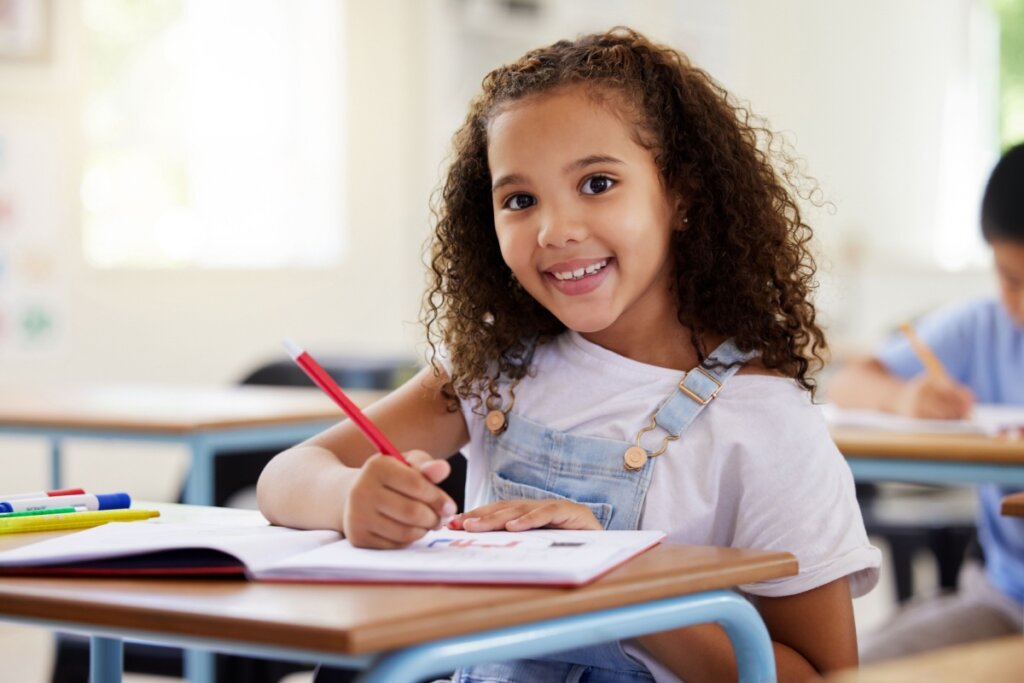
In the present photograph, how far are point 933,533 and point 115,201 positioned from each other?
2.90 m

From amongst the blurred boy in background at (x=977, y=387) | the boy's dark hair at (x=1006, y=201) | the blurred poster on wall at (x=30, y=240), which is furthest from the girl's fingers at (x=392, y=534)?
the blurred poster on wall at (x=30, y=240)

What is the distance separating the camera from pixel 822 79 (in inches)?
285

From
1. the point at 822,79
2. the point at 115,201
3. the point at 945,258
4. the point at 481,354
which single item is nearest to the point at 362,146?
the point at 115,201

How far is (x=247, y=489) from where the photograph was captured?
9.38ft

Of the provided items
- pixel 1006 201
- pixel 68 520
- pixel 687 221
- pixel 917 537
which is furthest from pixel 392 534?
pixel 917 537

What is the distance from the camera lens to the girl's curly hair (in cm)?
142

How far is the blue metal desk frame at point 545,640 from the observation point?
2.68 feet

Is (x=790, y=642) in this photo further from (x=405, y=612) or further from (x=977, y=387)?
(x=977, y=387)

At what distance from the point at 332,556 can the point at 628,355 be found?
544 millimetres

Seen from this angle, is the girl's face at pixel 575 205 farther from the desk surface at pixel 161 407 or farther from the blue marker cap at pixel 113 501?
the desk surface at pixel 161 407

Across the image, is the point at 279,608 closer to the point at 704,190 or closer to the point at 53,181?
the point at 704,190

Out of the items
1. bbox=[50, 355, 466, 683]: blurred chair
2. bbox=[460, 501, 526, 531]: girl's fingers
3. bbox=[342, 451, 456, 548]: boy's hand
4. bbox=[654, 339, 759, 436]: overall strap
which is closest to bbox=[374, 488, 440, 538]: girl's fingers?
bbox=[342, 451, 456, 548]: boy's hand

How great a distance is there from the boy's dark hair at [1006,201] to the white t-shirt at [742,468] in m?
1.10

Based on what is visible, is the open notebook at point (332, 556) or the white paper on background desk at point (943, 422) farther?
the white paper on background desk at point (943, 422)
